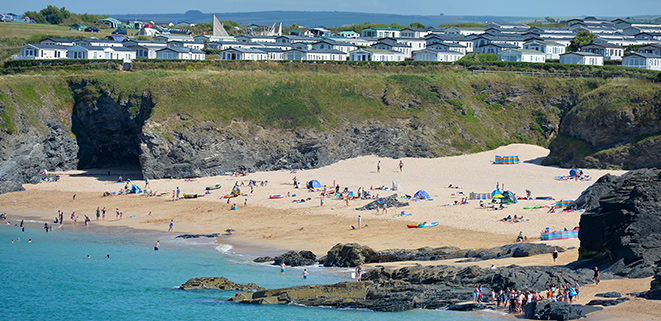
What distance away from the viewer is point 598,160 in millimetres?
63875

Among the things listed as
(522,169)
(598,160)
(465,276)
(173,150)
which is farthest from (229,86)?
(465,276)

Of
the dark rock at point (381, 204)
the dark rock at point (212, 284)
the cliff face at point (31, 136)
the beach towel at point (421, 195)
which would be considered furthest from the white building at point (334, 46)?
the dark rock at point (212, 284)

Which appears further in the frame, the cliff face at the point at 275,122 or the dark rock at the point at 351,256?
the cliff face at the point at 275,122

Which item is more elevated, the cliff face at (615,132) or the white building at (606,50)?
the white building at (606,50)

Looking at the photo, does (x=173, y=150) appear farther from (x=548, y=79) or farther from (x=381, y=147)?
(x=548, y=79)

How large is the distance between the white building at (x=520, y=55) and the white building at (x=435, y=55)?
21.6ft

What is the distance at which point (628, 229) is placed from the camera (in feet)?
102

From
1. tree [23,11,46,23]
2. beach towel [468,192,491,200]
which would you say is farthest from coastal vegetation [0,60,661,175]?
tree [23,11,46,23]

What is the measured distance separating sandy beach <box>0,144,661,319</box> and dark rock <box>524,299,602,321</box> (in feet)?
5.55

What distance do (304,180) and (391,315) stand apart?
32699 millimetres

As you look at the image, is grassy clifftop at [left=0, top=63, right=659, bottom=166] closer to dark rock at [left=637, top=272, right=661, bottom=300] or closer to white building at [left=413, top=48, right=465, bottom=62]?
white building at [left=413, top=48, right=465, bottom=62]

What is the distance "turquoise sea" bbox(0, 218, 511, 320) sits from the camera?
31188mm

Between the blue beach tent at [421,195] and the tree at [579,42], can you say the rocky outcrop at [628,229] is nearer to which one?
the blue beach tent at [421,195]

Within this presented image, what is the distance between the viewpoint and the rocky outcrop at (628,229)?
30750 mm
